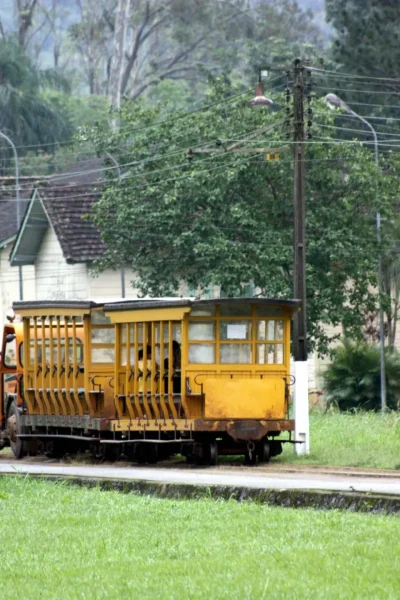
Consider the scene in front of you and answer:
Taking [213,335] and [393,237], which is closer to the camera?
[213,335]

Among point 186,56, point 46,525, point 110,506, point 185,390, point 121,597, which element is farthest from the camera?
point 186,56

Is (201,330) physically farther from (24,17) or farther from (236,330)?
(24,17)

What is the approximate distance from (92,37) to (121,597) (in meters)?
84.9

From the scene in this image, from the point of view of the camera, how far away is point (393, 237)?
45281mm

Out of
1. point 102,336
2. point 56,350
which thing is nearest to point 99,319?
point 102,336

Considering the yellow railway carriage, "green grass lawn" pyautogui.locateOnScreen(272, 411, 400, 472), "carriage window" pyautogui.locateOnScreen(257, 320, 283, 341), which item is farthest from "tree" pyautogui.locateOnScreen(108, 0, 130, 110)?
"carriage window" pyautogui.locateOnScreen(257, 320, 283, 341)

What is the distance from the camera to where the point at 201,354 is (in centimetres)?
2308

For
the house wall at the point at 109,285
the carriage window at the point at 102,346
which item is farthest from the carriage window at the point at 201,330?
the house wall at the point at 109,285

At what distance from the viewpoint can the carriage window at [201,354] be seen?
75.6 feet

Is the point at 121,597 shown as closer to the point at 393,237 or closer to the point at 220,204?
the point at 220,204

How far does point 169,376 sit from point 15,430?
194 inches

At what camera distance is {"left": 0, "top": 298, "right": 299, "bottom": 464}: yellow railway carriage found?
22.9 metres

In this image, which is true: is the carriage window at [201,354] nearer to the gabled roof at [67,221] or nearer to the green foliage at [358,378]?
the green foliage at [358,378]

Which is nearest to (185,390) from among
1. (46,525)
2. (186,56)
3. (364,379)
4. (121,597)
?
(46,525)
